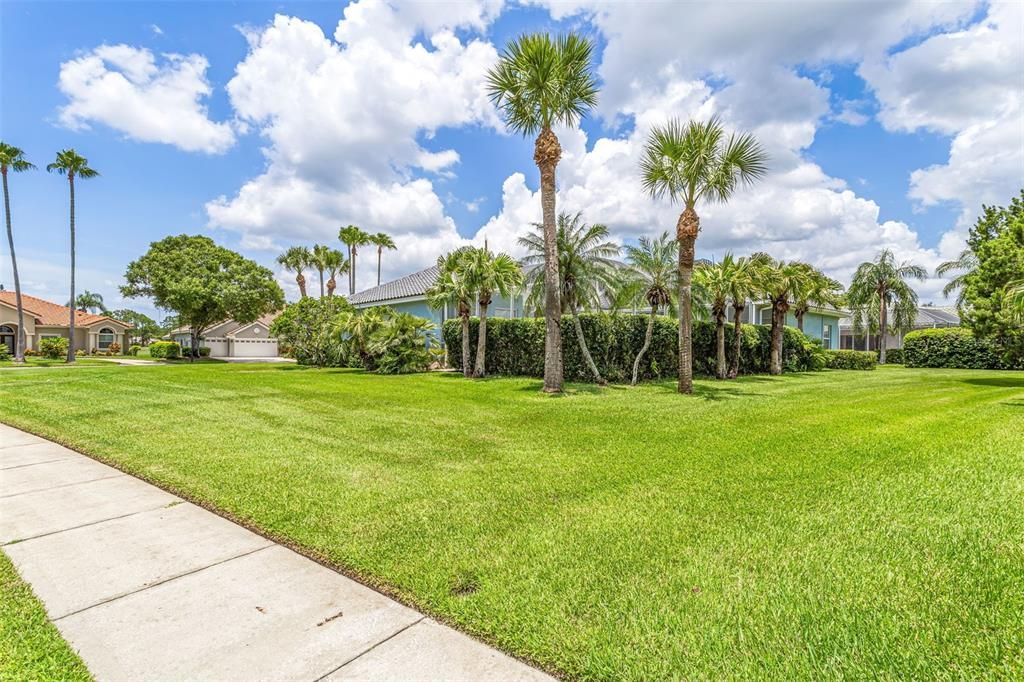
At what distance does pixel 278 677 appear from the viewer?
2357mm

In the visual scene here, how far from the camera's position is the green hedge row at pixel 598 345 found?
18.0 meters

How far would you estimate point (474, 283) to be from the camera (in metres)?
17.2

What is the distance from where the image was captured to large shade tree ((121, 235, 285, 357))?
36156mm

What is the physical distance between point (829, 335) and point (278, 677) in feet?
139

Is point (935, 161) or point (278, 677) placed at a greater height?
point (935, 161)

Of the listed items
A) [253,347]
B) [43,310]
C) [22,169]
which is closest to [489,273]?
[22,169]

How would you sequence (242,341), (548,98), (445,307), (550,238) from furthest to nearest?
(242,341)
(445,307)
(550,238)
(548,98)

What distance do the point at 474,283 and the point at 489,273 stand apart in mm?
652

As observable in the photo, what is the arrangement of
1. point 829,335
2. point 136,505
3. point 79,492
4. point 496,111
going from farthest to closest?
point 829,335 → point 496,111 → point 79,492 → point 136,505

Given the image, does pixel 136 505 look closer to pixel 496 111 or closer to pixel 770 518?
pixel 770 518

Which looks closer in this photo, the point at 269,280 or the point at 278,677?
the point at 278,677

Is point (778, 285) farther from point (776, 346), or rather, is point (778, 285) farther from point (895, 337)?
point (895, 337)

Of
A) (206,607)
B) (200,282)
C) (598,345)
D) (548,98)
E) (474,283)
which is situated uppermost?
(548,98)

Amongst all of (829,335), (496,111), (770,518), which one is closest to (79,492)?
(770,518)
